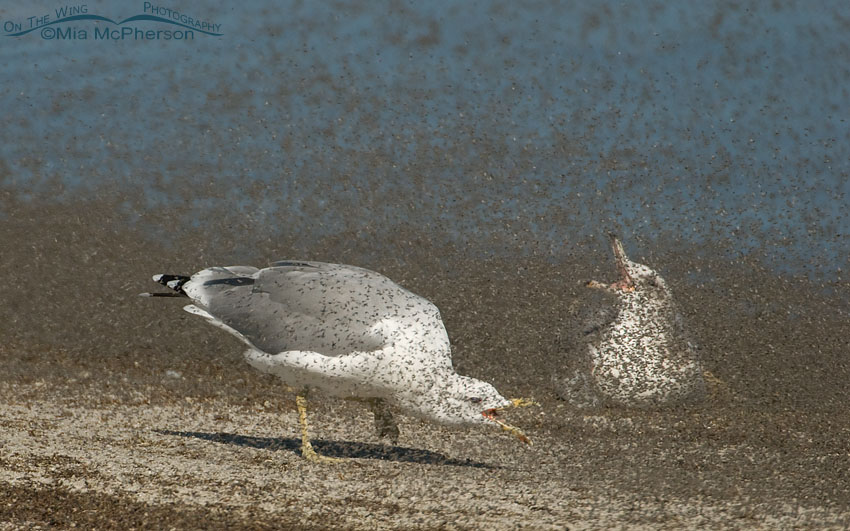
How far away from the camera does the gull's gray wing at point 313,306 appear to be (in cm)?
538

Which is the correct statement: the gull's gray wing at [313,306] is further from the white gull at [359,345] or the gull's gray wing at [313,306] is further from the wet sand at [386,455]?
the wet sand at [386,455]

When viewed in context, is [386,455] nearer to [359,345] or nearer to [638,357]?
[359,345]

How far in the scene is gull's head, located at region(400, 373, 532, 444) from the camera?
5.18 m

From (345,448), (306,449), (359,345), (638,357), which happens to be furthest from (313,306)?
(638,357)

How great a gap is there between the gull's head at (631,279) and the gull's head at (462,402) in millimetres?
2150

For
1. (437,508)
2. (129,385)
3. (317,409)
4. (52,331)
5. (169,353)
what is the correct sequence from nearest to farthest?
(437,508) → (317,409) → (129,385) → (169,353) → (52,331)

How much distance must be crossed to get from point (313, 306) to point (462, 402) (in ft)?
3.56

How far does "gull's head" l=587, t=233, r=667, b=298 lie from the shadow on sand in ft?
7.02

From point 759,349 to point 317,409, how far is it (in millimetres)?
4821

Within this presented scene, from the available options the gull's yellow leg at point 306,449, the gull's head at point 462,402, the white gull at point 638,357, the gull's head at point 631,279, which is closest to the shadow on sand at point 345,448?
the gull's yellow leg at point 306,449

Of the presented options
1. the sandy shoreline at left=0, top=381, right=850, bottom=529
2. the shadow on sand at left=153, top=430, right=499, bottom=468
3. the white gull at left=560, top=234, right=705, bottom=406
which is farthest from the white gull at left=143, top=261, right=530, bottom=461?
the white gull at left=560, top=234, right=705, bottom=406

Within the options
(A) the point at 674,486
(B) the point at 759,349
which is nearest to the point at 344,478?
(A) the point at 674,486

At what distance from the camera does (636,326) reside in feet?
22.9

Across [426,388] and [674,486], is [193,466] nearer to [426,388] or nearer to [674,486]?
[426,388]
